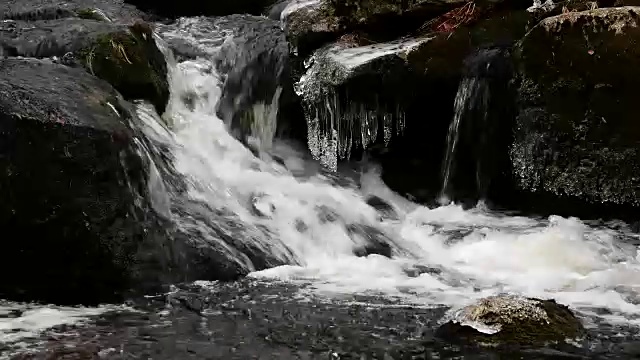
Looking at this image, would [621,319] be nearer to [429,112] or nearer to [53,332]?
[53,332]

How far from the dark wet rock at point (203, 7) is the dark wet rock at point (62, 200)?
32.1 ft

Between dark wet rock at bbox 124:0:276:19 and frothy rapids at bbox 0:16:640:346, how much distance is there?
17.5 feet

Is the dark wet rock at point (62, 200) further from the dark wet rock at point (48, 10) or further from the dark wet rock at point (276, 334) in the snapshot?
the dark wet rock at point (48, 10)

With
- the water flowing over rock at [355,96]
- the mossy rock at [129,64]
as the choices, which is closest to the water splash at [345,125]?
the water flowing over rock at [355,96]

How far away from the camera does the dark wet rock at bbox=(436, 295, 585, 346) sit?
14.0ft

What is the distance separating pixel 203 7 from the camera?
15.3 metres

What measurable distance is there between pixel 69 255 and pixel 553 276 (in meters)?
4.19

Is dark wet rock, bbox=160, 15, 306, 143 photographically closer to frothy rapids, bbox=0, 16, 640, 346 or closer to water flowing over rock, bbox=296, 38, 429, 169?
frothy rapids, bbox=0, 16, 640, 346

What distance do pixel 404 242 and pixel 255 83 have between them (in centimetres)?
407

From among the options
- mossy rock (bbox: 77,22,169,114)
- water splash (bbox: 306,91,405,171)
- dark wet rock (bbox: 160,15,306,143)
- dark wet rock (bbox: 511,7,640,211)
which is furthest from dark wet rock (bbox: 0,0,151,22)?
dark wet rock (bbox: 511,7,640,211)

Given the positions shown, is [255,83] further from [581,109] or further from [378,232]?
[581,109]

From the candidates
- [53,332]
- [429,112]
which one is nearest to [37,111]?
[53,332]

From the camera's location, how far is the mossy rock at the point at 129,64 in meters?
8.48

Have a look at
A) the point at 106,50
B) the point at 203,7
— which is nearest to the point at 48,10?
the point at 106,50
